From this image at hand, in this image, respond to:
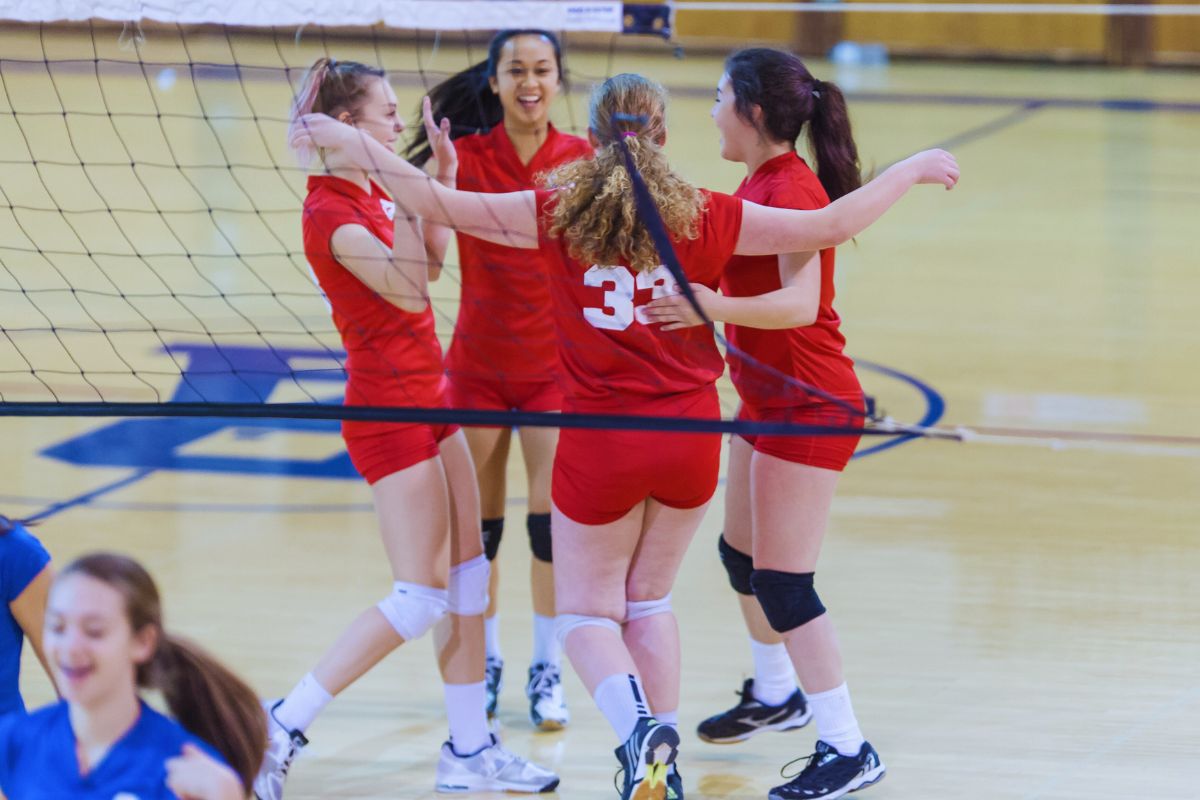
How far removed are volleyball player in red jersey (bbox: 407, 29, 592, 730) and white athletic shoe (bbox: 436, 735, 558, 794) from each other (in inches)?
13.9

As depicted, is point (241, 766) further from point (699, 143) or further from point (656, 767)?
point (699, 143)

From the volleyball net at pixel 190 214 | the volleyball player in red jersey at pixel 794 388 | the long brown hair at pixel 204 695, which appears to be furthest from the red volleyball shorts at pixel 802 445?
the long brown hair at pixel 204 695

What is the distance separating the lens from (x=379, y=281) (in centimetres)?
363

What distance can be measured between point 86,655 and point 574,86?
575 inches

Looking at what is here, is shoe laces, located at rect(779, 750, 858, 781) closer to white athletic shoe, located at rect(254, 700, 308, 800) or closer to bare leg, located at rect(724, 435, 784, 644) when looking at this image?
bare leg, located at rect(724, 435, 784, 644)

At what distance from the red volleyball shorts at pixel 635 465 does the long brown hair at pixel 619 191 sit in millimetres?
344

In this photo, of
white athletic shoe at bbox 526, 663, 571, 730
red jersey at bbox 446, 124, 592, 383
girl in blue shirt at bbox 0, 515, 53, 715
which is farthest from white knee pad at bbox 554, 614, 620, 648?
girl in blue shirt at bbox 0, 515, 53, 715

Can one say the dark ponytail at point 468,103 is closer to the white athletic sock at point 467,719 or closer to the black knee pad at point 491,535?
the black knee pad at point 491,535

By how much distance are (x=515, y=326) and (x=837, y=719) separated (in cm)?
134

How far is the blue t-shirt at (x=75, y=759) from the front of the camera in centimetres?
234

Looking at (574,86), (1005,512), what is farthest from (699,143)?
(1005,512)

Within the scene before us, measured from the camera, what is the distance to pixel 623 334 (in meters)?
3.43

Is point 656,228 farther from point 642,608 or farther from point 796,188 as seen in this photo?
point 642,608

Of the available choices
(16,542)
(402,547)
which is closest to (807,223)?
(402,547)
